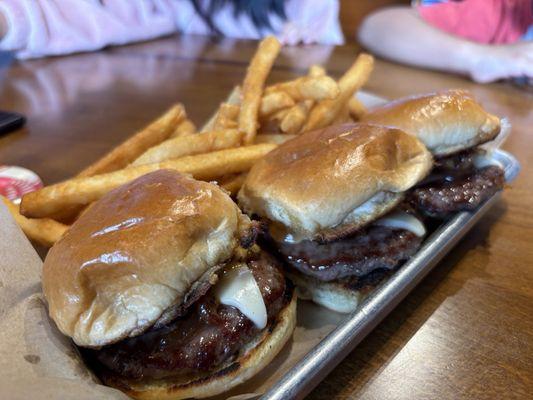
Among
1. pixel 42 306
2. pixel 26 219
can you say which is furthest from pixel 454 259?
pixel 26 219

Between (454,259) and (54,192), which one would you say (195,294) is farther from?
(454,259)

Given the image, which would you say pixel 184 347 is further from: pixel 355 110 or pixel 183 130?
pixel 355 110

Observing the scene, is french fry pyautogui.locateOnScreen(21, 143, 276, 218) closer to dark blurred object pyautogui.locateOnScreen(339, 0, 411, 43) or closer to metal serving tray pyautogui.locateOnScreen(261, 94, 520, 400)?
metal serving tray pyautogui.locateOnScreen(261, 94, 520, 400)

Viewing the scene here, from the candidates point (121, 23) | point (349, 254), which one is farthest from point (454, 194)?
point (121, 23)

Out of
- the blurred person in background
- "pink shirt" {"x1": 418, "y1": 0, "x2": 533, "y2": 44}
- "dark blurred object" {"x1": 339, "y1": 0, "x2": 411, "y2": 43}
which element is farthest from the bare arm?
"dark blurred object" {"x1": 339, "y1": 0, "x2": 411, "y2": 43}

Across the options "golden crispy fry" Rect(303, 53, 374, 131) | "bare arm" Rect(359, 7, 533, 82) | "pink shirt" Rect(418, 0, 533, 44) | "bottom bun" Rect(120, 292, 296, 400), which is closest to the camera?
"bottom bun" Rect(120, 292, 296, 400)

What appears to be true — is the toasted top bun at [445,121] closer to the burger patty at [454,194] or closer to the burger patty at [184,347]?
the burger patty at [454,194]
